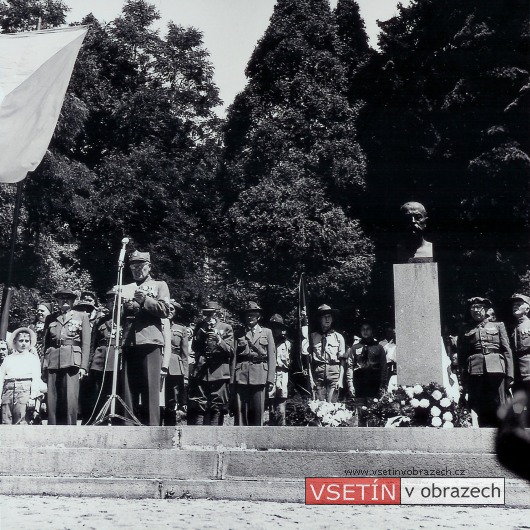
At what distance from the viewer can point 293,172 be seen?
31188 mm

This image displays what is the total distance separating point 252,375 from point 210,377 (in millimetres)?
679

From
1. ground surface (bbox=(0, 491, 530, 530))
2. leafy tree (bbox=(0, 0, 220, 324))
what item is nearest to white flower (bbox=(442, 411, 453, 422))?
ground surface (bbox=(0, 491, 530, 530))

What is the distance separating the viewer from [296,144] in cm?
3250

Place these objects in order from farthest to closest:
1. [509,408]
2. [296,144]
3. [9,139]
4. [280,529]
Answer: [296,144] → [9,139] → [280,529] → [509,408]

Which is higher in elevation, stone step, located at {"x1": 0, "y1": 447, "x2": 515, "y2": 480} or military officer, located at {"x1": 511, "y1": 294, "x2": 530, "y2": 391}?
military officer, located at {"x1": 511, "y1": 294, "x2": 530, "y2": 391}

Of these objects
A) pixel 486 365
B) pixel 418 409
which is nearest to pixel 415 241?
pixel 486 365

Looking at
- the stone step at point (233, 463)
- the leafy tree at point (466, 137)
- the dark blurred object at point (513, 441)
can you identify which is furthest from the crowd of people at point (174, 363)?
the leafy tree at point (466, 137)

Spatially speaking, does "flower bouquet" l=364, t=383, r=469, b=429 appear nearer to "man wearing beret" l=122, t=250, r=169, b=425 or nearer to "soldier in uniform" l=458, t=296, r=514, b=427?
"soldier in uniform" l=458, t=296, r=514, b=427

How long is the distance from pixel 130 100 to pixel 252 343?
2427 cm

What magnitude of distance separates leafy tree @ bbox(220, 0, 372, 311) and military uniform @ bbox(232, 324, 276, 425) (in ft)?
57.3

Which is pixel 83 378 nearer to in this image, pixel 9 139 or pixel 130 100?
pixel 9 139

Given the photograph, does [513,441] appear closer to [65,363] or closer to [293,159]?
[65,363]

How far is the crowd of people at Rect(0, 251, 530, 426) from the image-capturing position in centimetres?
870

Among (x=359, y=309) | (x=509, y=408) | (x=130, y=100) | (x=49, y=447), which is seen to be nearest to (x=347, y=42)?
(x=130, y=100)
